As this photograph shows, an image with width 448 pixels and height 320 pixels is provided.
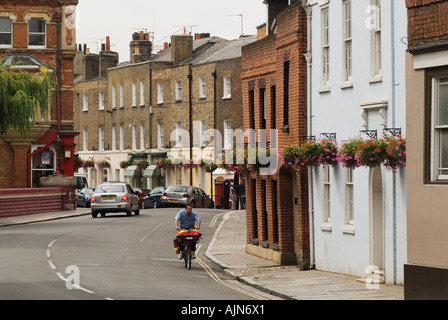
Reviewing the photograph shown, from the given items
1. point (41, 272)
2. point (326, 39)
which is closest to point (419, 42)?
point (326, 39)

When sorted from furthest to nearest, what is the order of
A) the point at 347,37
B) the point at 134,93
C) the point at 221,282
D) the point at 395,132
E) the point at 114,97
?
the point at 114,97
the point at 134,93
the point at 347,37
the point at 221,282
the point at 395,132

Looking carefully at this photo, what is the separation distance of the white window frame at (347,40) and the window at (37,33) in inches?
1498

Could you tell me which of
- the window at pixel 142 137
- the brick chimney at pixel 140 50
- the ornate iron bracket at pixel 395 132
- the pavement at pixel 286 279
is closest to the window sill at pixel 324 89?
the pavement at pixel 286 279

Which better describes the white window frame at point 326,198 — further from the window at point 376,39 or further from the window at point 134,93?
the window at point 134,93

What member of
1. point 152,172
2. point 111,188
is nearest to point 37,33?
point 111,188

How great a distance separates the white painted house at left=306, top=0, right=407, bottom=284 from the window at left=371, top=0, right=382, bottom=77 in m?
0.02

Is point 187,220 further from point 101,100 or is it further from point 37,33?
point 101,100

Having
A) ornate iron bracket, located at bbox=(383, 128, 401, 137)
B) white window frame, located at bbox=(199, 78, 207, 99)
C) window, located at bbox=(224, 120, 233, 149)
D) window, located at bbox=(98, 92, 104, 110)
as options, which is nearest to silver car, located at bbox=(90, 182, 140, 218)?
window, located at bbox=(224, 120, 233, 149)

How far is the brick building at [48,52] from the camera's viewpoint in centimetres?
5944

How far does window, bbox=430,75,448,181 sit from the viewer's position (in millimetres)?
17438

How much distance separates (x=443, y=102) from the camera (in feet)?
57.3

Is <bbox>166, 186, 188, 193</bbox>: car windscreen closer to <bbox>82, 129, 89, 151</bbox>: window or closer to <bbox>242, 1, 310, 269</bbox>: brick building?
<bbox>242, 1, 310, 269</bbox>: brick building

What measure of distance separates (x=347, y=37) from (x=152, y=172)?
55.8 metres

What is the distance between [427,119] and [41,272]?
31.6ft
